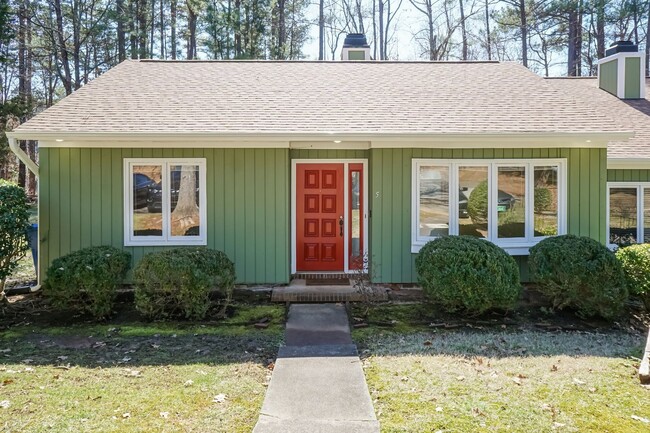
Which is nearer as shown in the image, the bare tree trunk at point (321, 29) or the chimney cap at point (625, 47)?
the chimney cap at point (625, 47)

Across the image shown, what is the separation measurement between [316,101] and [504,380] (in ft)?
18.7

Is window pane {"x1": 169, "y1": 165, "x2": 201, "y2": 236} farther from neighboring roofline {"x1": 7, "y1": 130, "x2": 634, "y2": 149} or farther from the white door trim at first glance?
the white door trim

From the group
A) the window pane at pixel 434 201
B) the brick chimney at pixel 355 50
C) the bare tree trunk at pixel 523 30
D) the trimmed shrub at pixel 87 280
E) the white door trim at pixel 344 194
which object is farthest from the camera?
the bare tree trunk at pixel 523 30

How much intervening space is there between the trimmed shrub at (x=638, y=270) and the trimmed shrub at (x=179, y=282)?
5871mm

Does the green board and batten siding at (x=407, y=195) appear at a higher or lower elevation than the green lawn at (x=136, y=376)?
higher

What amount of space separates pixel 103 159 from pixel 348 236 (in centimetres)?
429

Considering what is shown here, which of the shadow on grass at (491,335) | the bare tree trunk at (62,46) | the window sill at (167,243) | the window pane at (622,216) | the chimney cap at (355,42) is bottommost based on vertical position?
the shadow on grass at (491,335)

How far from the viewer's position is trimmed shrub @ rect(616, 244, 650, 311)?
21.3 feet

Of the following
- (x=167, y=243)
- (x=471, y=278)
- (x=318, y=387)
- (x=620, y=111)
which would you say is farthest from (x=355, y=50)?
(x=318, y=387)

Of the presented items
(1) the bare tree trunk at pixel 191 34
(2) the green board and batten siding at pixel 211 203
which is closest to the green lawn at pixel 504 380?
(2) the green board and batten siding at pixel 211 203

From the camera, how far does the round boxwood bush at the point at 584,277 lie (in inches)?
237

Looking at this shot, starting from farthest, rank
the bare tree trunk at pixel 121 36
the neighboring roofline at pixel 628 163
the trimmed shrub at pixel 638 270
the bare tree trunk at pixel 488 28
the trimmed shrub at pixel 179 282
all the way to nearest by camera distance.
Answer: the bare tree trunk at pixel 488 28 < the bare tree trunk at pixel 121 36 < the neighboring roofline at pixel 628 163 < the trimmed shrub at pixel 638 270 < the trimmed shrub at pixel 179 282

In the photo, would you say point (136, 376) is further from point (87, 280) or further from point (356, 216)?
point (356, 216)

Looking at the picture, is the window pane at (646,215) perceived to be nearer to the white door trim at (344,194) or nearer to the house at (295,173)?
the house at (295,173)
